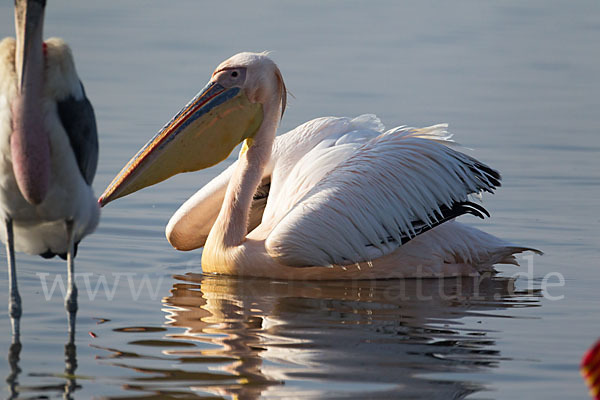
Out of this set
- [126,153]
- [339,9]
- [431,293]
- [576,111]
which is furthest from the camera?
[339,9]

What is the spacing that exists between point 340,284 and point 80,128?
2.45m

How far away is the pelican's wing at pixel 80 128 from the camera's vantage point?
511cm

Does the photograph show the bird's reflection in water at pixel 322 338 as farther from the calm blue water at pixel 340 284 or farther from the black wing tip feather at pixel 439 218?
the black wing tip feather at pixel 439 218

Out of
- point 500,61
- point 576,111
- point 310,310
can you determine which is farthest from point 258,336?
point 500,61

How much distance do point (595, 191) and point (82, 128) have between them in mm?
5628

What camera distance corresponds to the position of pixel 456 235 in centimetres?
728

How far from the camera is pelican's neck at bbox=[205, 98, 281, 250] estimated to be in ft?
23.6

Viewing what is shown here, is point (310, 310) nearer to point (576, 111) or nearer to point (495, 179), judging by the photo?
point (495, 179)

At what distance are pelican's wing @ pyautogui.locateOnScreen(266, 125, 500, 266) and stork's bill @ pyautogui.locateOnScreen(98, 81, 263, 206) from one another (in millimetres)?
568

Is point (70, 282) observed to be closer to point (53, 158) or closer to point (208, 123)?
point (53, 158)

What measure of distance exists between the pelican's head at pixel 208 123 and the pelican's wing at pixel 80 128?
72.8 inches

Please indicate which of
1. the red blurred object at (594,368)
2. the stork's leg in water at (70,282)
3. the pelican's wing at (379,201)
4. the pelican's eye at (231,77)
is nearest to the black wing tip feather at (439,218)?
the pelican's wing at (379,201)

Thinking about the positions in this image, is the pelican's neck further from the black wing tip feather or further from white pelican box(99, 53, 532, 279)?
the black wing tip feather

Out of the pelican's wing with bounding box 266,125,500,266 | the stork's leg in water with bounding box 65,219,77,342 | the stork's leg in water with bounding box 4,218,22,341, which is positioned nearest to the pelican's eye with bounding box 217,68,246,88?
the pelican's wing with bounding box 266,125,500,266
